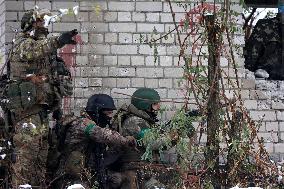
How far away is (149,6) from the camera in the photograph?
814 centimetres

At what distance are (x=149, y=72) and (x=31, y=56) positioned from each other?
2.07 m

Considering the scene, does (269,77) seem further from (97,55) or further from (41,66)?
(41,66)

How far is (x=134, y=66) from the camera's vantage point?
8070mm

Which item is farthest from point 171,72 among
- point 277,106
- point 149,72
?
point 277,106

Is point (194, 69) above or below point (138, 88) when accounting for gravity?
above

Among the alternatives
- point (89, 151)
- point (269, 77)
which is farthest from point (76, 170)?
point (269, 77)

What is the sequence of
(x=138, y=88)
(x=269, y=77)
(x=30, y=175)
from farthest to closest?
(x=269, y=77) < (x=138, y=88) < (x=30, y=175)

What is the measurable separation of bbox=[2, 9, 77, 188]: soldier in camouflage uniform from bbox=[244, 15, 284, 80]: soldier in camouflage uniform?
11.5ft

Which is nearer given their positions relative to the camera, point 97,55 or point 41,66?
point 41,66

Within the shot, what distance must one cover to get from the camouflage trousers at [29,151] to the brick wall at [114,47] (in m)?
1.57

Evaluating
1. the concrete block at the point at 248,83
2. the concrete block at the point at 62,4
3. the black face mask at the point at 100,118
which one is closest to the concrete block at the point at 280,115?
the concrete block at the point at 248,83

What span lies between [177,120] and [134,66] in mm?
3427

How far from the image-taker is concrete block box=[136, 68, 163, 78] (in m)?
8.07

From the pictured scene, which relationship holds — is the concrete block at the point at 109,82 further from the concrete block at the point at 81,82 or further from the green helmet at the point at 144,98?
the green helmet at the point at 144,98
